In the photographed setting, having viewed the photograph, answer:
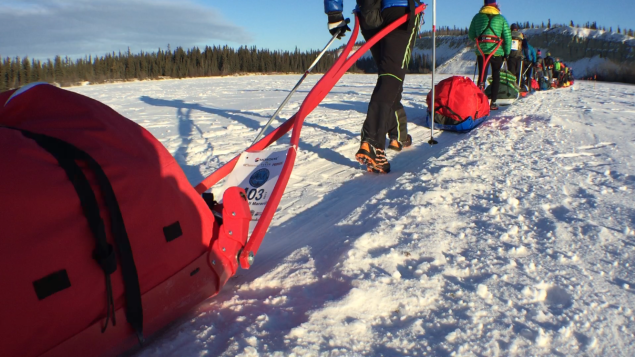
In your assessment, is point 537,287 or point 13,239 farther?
point 537,287

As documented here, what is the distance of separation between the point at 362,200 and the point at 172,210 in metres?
1.57

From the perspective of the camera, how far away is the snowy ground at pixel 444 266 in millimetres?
1298

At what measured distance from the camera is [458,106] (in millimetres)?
5199

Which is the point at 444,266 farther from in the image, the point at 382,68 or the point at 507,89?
the point at 507,89

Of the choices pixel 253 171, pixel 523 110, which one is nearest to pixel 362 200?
pixel 253 171

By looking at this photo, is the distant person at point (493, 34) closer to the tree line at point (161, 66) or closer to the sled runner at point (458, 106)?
the sled runner at point (458, 106)

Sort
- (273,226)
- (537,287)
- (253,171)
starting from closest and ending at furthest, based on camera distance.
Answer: (537,287)
(253,171)
(273,226)

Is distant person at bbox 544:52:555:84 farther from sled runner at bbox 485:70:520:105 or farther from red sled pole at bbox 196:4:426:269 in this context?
red sled pole at bbox 196:4:426:269

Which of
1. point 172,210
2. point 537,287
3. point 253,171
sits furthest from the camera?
point 253,171

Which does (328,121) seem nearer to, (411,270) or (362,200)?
(362,200)

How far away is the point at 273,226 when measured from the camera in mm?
2482

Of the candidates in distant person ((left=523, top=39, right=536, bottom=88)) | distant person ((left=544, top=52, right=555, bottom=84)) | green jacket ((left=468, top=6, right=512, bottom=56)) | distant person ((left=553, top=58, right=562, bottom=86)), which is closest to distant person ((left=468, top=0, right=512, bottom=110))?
green jacket ((left=468, top=6, right=512, bottom=56))

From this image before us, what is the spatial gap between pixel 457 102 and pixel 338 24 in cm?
250

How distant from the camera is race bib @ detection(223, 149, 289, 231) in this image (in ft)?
6.02
